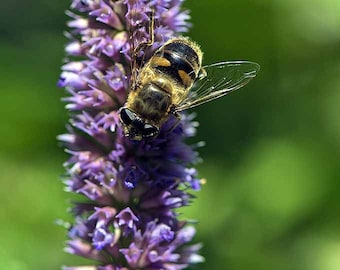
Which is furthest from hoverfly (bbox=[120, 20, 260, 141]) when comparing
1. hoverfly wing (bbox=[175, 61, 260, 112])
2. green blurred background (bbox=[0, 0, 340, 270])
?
green blurred background (bbox=[0, 0, 340, 270])

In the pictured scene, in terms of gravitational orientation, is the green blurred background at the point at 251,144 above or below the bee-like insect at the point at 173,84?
above

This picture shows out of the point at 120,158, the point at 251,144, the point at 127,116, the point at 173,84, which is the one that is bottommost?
the point at 120,158

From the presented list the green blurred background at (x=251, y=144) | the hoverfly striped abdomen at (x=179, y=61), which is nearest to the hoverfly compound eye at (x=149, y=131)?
the hoverfly striped abdomen at (x=179, y=61)

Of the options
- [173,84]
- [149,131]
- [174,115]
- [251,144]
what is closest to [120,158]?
[149,131]

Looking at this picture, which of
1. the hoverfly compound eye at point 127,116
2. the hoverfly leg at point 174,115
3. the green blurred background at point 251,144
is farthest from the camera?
the green blurred background at point 251,144

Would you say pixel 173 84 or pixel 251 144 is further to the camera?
pixel 251 144

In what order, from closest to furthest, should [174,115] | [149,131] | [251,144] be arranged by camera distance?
[149,131]
[174,115]
[251,144]

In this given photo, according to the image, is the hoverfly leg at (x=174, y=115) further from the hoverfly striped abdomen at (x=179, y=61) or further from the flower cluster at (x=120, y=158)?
the hoverfly striped abdomen at (x=179, y=61)

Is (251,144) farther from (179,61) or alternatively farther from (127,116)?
(127,116)
